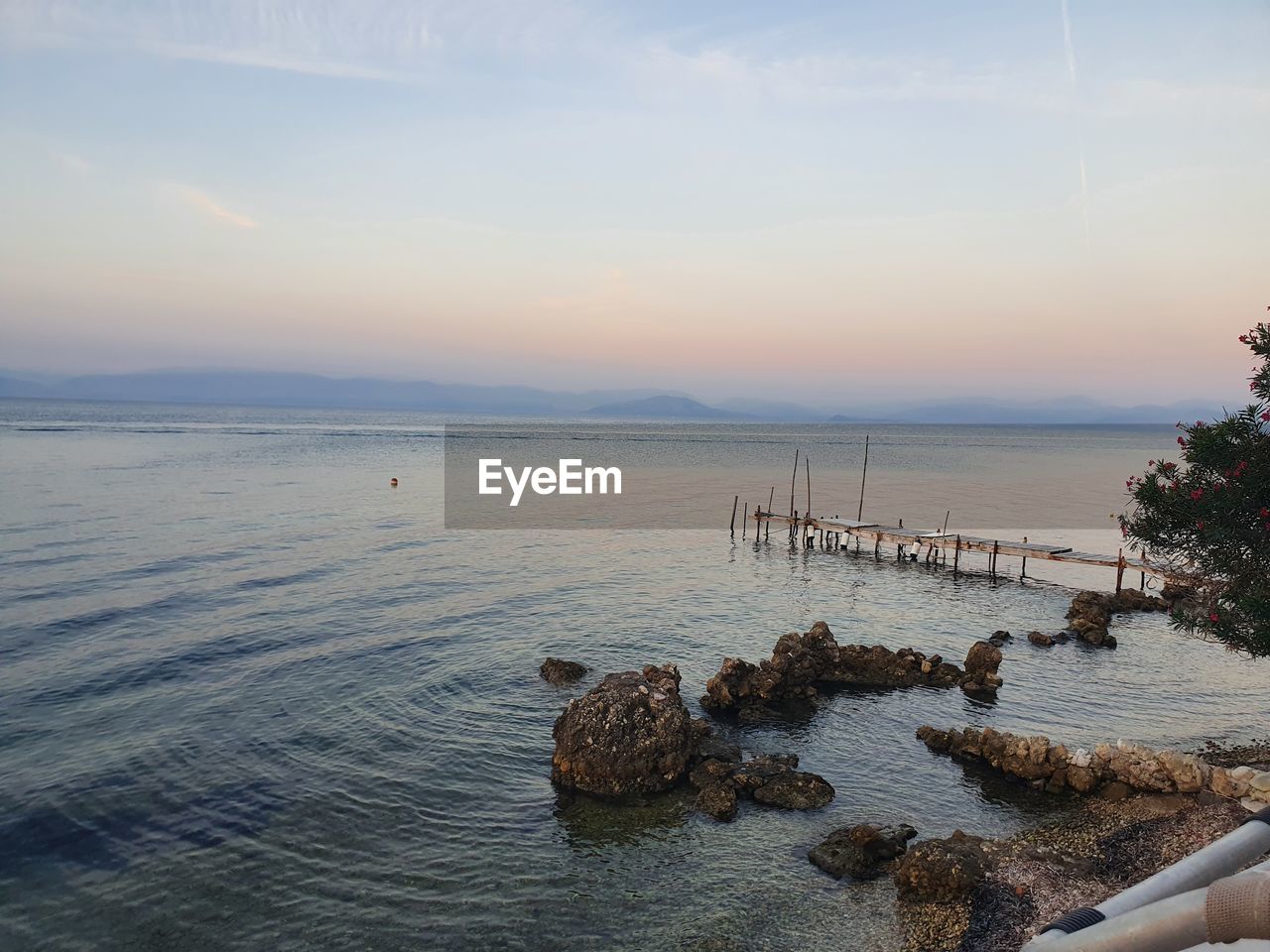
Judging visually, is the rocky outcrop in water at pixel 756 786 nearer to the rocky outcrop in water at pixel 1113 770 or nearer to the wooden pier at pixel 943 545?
the rocky outcrop in water at pixel 1113 770

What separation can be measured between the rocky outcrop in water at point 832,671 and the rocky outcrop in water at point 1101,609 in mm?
9123

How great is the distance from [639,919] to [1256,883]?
35.7 feet

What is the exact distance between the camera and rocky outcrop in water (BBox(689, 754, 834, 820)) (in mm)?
18266

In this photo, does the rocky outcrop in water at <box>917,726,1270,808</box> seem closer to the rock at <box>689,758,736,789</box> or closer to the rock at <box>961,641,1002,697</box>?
the rock at <box>961,641,1002,697</box>

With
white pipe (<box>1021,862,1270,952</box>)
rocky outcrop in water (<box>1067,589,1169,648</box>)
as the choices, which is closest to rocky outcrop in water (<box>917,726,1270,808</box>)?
white pipe (<box>1021,862,1270,952</box>)

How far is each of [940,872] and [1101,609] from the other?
1053 inches

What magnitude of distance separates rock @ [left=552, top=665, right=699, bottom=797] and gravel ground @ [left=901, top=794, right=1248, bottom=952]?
6.97m

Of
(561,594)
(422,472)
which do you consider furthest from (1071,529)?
(422,472)

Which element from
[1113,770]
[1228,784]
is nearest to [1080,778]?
[1113,770]

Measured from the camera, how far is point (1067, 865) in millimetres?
15555

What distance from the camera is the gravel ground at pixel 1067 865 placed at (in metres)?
13.4

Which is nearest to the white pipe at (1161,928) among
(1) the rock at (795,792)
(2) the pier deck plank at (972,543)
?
(1) the rock at (795,792)

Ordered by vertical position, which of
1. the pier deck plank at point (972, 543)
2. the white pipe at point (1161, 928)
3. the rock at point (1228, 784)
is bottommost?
the rock at point (1228, 784)

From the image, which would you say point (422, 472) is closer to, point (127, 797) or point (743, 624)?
point (743, 624)
